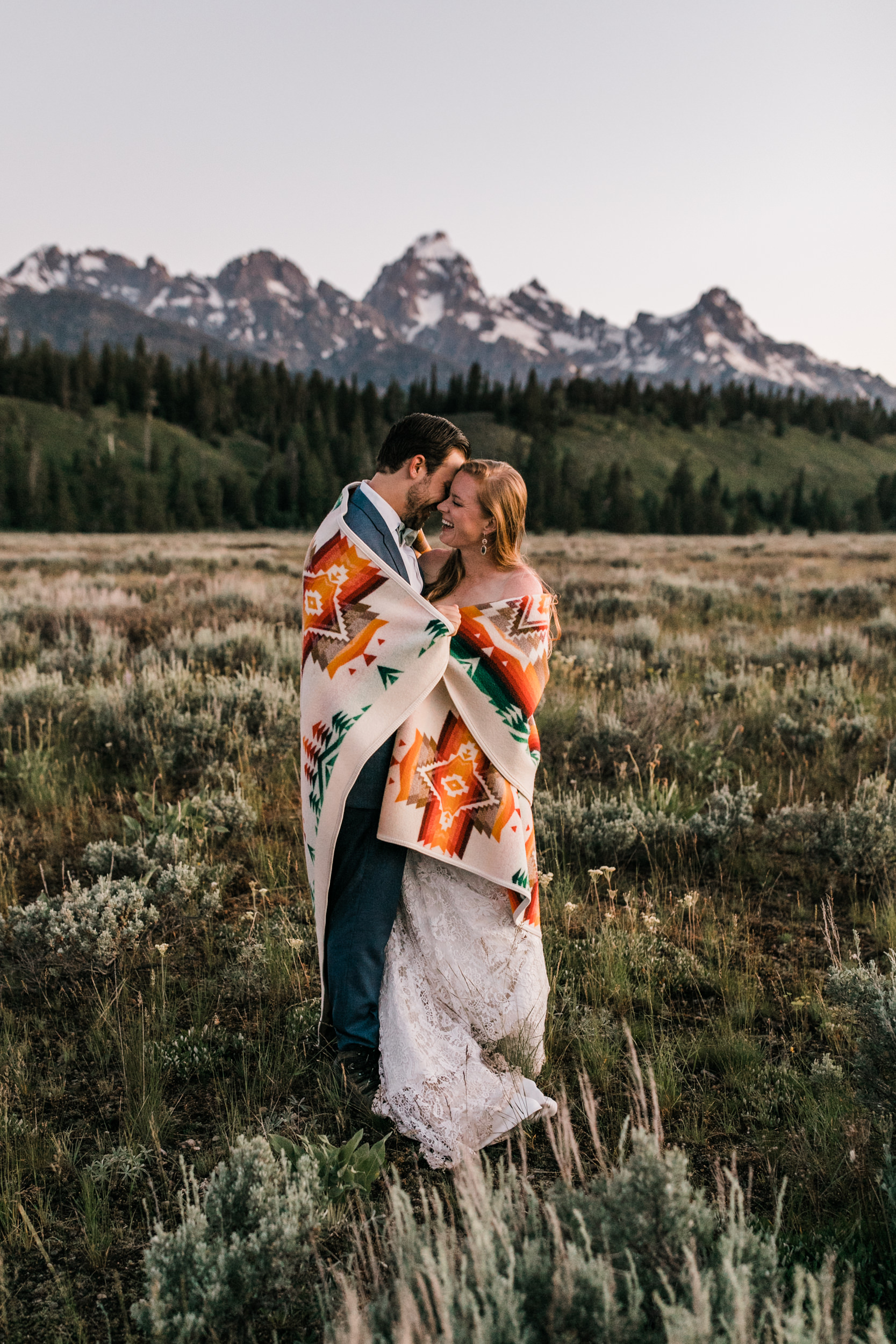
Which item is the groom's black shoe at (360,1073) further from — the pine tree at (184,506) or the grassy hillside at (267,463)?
the pine tree at (184,506)

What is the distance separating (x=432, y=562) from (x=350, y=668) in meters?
0.70

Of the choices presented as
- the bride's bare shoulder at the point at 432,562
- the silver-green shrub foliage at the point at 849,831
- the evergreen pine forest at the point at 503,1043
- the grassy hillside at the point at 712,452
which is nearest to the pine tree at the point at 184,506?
the grassy hillside at the point at 712,452

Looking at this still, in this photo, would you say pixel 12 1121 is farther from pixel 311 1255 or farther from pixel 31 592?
pixel 31 592

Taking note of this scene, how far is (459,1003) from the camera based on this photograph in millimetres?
2779

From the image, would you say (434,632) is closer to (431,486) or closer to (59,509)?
(431,486)

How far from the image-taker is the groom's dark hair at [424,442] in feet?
9.41

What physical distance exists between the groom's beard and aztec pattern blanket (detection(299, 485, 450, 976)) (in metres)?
0.25

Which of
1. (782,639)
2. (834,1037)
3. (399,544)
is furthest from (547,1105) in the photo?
(782,639)

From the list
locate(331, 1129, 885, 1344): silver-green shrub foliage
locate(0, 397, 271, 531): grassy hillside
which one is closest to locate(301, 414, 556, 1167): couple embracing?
locate(331, 1129, 885, 1344): silver-green shrub foliage

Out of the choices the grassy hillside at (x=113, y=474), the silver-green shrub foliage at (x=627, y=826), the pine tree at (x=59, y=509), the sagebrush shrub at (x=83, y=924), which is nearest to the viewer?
the sagebrush shrub at (x=83, y=924)

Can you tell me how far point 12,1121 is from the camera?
2574 millimetres

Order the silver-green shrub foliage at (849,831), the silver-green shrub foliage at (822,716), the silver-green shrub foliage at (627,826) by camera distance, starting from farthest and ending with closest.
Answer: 1. the silver-green shrub foliage at (822,716)
2. the silver-green shrub foliage at (627,826)
3. the silver-green shrub foliage at (849,831)

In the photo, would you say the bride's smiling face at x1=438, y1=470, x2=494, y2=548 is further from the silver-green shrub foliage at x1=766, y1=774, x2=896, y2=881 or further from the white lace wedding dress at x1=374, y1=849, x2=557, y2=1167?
the silver-green shrub foliage at x1=766, y1=774, x2=896, y2=881

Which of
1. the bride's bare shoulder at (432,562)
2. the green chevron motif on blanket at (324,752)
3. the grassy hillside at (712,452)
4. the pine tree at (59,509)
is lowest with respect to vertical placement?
the green chevron motif on blanket at (324,752)
